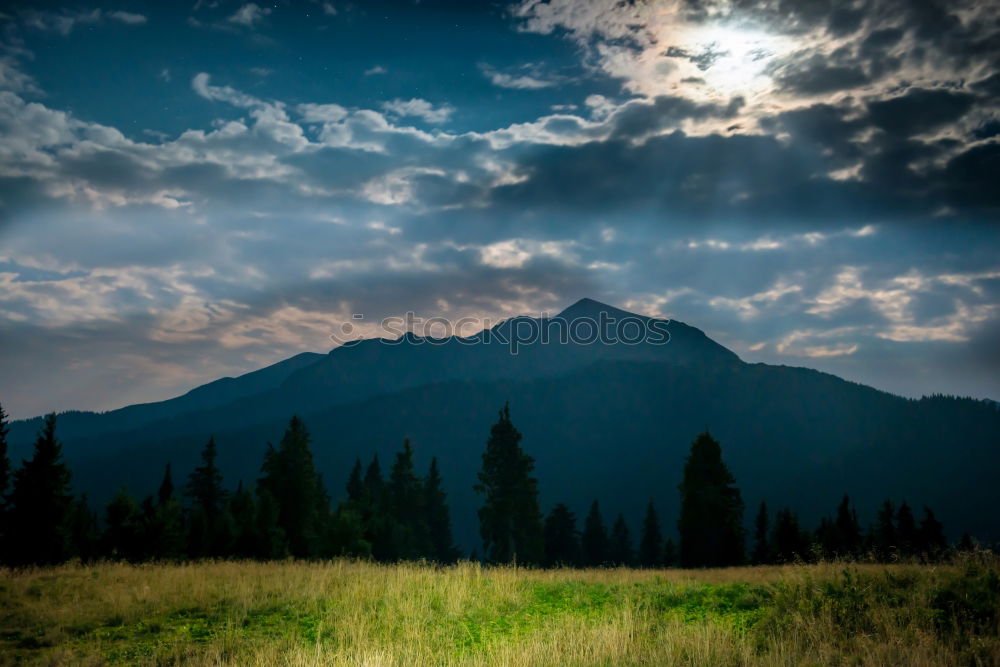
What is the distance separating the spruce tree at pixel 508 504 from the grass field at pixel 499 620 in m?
28.2

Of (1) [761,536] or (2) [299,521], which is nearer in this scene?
(2) [299,521]

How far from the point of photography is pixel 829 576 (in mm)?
11539

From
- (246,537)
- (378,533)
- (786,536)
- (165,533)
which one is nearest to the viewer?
(165,533)

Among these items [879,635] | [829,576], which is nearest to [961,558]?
[829,576]

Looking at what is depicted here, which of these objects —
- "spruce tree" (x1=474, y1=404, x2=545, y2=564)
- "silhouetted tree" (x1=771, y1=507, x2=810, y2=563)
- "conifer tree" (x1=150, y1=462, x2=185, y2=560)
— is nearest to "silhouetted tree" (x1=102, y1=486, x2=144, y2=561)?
"conifer tree" (x1=150, y1=462, x2=185, y2=560)

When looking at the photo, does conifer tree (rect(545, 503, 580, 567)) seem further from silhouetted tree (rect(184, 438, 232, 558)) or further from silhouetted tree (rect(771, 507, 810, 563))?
silhouetted tree (rect(184, 438, 232, 558))

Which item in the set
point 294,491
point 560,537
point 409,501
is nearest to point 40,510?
point 294,491

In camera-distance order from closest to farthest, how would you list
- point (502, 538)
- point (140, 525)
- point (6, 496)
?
point (140, 525) → point (6, 496) → point (502, 538)

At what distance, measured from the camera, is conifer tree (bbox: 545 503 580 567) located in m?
60.6

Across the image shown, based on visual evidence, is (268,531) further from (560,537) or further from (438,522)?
(560,537)

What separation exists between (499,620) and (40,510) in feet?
119

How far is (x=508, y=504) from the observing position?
42156 mm

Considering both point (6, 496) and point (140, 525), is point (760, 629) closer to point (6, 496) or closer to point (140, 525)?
point (140, 525)

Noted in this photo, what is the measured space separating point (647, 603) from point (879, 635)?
4542 mm
